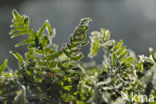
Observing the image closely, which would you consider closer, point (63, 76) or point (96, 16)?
point (63, 76)

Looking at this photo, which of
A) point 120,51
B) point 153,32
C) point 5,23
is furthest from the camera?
point 5,23

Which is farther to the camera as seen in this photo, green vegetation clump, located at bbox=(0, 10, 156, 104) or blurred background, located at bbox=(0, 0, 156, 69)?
blurred background, located at bbox=(0, 0, 156, 69)

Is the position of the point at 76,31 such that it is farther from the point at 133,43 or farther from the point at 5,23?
the point at 5,23

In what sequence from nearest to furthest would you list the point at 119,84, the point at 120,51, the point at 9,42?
the point at 119,84
the point at 120,51
the point at 9,42

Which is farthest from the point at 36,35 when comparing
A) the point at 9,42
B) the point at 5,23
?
the point at 5,23

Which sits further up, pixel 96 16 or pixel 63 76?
pixel 96 16

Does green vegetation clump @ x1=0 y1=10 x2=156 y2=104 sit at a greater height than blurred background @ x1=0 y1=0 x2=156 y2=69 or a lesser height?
lesser

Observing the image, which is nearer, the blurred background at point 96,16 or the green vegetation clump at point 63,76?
the green vegetation clump at point 63,76

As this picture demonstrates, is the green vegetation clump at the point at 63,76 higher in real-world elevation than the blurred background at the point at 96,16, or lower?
lower
